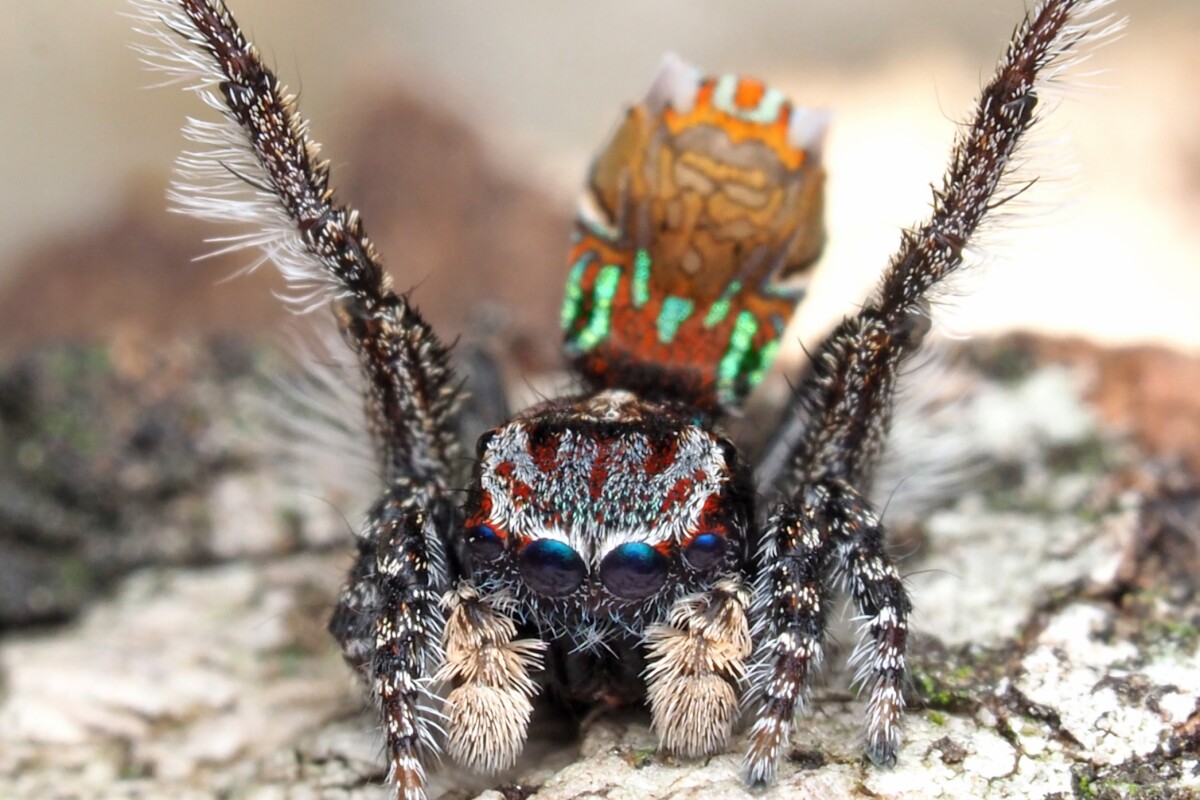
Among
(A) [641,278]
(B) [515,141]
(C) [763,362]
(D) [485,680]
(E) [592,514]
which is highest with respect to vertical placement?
(B) [515,141]

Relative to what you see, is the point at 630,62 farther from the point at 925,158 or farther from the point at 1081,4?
the point at 1081,4

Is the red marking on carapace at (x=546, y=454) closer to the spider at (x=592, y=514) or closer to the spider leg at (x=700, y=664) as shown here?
the spider at (x=592, y=514)

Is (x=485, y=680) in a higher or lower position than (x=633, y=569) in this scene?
lower

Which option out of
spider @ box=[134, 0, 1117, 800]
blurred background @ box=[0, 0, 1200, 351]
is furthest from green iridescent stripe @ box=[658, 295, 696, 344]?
blurred background @ box=[0, 0, 1200, 351]

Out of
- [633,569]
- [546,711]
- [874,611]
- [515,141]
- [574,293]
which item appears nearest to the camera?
[633,569]

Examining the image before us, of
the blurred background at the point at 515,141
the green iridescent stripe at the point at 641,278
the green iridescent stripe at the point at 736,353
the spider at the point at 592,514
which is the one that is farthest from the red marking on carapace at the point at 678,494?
the blurred background at the point at 515,141

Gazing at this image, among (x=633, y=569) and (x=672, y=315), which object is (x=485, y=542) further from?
(x=672, y=315)

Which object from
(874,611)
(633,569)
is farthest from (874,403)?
(633,569)

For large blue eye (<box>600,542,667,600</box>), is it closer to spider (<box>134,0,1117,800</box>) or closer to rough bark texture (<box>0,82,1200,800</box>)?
spider (<box>134,0,1117,800</box>)
